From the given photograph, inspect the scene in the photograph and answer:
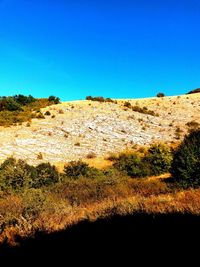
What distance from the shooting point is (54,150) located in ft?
95.2

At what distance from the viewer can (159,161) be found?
23.9 meters

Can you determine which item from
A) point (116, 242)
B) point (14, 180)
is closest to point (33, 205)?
point (116, 242)

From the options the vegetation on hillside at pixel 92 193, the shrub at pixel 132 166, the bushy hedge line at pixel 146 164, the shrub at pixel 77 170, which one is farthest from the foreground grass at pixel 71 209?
the bushy hedge line at pixel 146 164

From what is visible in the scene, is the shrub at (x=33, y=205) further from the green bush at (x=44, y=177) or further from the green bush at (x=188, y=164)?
the green bush at (x=188, y=164)

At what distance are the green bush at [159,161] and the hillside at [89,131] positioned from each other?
189 inches

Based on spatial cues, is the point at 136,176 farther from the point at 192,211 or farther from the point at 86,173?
the point at 192,211

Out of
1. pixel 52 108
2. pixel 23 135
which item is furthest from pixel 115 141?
pixel 52 108

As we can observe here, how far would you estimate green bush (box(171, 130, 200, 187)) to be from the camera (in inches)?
630

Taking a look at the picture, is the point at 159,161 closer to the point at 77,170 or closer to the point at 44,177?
the point at 77,170

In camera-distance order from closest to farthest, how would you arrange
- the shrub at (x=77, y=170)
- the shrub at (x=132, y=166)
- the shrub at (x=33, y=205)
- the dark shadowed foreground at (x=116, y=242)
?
→ the dark shadowed foreground at (x=116, y=242), the shrub at (x=33, y=205), the shrub at (x=77, y=170), the shrub at (x=132, y=166)

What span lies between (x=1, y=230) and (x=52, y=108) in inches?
1480

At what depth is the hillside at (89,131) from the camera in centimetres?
2862

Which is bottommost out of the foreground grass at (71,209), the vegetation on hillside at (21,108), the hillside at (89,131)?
the foreground grass at (71,209)

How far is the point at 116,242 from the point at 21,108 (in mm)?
38378
